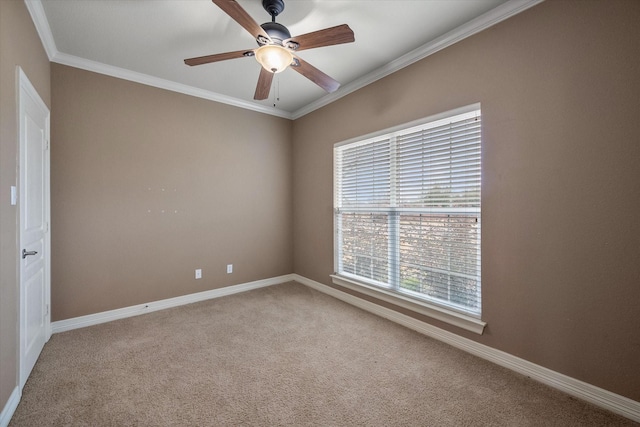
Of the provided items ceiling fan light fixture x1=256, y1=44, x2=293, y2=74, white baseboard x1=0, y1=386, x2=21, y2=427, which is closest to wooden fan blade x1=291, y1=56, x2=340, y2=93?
ceiling fan light fixture x1=256, y1=44, x2=293, y2=74

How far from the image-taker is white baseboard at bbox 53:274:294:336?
2.76 metres

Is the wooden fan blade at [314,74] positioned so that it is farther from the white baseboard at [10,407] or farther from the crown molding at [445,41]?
the white baseboard at [10,407]

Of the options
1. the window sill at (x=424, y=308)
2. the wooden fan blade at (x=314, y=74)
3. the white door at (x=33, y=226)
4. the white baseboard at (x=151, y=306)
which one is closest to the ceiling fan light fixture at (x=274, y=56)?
the wooden fan blade at (x=314, y=74)

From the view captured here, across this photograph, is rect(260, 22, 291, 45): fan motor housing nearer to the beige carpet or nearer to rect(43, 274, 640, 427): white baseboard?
the beige carpet

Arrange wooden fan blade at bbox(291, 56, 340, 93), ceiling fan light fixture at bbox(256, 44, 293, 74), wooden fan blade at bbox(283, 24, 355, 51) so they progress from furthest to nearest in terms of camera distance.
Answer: wooden fan blade at bbox(291, 56, 340, 93), ceiling fan light fixture at bbox(256, 44, 293, 74), wooden fan blade at bbox(283, 24, 355, 51)

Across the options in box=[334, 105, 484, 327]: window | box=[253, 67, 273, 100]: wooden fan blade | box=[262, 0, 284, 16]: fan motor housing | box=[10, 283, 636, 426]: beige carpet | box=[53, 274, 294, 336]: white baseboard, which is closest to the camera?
box=[10, 283, 636, 426]: beige carpet

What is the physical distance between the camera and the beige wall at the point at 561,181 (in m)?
1.62

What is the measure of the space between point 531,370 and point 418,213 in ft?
4.86

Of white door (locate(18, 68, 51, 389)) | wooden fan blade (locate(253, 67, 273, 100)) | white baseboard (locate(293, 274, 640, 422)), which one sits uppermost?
wooden fan blade (locate(253, 67, 273, 100))

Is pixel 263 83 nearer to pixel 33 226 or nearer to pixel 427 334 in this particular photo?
pixel 33 226

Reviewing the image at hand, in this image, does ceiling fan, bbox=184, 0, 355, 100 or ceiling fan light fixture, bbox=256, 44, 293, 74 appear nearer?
ceiling fan, bbox=184, 0, 355, 100

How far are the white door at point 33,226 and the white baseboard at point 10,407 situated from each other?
5.9 inches

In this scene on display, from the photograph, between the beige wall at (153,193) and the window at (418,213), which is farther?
the beige wall at (153,193)

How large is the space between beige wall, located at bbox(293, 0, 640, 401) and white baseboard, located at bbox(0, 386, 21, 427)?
3119 millimetres
